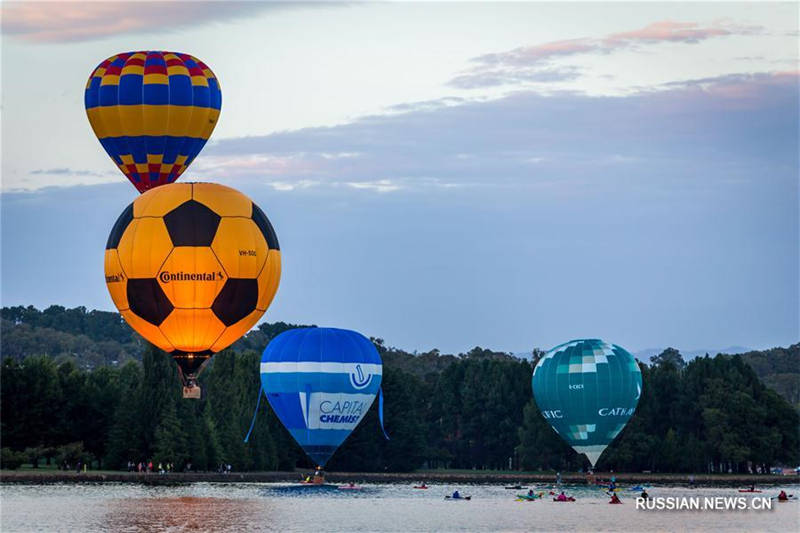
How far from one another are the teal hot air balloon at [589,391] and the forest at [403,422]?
23594mm

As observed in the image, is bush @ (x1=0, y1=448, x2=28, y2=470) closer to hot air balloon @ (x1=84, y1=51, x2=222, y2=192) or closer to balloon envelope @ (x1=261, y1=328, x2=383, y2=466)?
balloon envelope @ (x1=261, y1=328, x2=383, y2=466)

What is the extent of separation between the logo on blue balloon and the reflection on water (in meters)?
13.4

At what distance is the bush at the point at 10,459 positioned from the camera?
98.4 metres

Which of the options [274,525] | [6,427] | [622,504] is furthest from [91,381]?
[274,525]

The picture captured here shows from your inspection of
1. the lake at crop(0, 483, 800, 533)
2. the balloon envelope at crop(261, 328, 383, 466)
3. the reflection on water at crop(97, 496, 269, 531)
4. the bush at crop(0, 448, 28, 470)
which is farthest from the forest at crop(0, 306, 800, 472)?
the reflection on water at crop(97, 496, 269, 531)

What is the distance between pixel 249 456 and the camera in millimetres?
110812

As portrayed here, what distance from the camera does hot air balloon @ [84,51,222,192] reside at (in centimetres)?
6900

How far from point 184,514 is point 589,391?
37231mm

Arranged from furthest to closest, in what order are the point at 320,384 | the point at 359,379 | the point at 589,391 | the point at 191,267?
the point at 589,391 → the point at 359,379 → the point at 320,384 → the point at 191,267

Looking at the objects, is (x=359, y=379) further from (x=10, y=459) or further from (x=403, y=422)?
(x=403, y=422)

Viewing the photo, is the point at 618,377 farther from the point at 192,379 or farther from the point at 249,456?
the point at 192,379

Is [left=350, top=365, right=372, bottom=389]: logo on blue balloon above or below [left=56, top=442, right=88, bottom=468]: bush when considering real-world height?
above

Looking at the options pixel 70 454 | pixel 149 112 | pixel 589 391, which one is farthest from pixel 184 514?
pixel 70 454

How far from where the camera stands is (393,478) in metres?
119
